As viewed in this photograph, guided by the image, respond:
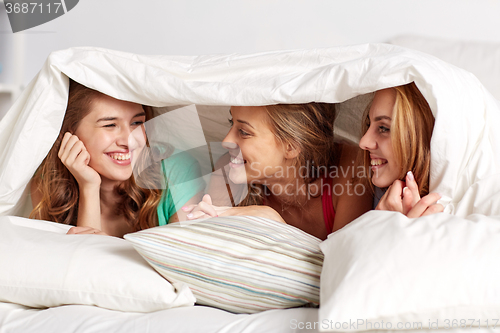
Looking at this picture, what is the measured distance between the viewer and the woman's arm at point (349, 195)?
103 centimetres

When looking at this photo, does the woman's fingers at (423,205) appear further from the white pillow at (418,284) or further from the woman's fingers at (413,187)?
the white pillow at (418,284)

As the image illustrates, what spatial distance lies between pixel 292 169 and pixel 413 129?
322 mm

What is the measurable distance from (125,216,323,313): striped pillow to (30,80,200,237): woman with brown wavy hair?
11.8 inches

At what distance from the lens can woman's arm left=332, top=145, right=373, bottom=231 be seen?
1032mm

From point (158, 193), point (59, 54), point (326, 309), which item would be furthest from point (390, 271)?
point (59, 54)

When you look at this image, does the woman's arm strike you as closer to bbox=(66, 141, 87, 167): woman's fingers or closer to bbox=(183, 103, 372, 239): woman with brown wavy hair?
bbox=(183, 103, 372, 239): woman with brown wavy hair

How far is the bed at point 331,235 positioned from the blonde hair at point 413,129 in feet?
0.11

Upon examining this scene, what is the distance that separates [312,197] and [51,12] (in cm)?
168

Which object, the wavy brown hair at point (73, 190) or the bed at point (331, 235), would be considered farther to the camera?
the wavy brown hair at point (73, 190)

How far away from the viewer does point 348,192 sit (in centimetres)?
106

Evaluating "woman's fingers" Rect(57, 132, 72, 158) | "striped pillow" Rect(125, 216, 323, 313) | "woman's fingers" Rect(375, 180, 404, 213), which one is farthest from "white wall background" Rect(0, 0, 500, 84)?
"striped pillow" Rect(125, 216, 323, 313)

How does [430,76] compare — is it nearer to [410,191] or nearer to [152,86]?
[410,191]

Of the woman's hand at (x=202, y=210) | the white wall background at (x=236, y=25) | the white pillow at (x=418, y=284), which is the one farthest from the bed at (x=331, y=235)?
the white wall background at (x=236, y=25)

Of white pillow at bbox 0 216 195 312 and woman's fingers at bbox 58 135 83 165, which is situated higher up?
woman's fingers at bbox 58 135 83 165
